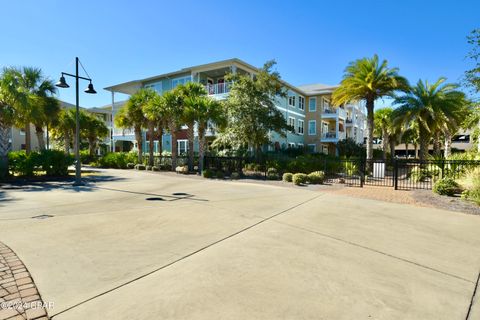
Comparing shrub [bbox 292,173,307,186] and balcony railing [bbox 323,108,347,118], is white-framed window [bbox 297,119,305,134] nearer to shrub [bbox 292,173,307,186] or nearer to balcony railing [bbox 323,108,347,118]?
balcony railing [bbox 323,108,347,118]

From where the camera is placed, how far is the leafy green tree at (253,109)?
2086 centimetres

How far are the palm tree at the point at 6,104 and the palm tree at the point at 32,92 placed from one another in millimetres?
346

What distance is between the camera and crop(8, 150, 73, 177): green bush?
1549cm

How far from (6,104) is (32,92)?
3.33 m

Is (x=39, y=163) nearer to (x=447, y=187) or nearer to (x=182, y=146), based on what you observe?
(x=182, y=146)

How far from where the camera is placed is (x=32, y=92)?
18.0 metres

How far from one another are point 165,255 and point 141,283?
3.14ft

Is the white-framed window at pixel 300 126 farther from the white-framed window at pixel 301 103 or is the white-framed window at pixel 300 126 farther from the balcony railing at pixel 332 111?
the balcony railing at pixel 332 111

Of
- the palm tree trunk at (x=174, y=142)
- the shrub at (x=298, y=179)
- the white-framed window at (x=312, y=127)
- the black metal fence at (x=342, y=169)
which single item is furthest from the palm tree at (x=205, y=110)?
the white-framed window at (x=312, y=127)

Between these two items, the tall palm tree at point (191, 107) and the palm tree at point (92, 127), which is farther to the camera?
the palm tree at point (92, 127)

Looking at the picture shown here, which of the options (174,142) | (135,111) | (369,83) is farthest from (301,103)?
(135,111)

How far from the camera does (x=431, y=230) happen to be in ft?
20.8

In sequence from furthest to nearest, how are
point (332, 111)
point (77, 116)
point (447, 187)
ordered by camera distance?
point (332, 111) → point (77, 116) → point (447, 187)

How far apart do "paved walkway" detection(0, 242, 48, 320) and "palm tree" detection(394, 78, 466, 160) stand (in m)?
25.1
